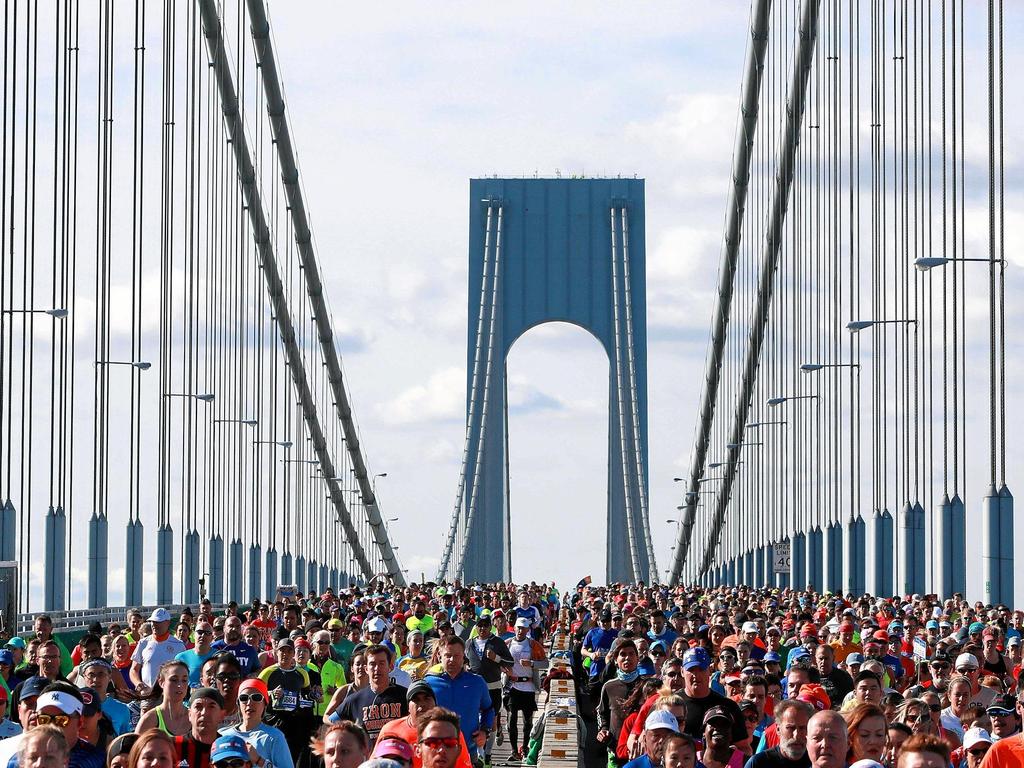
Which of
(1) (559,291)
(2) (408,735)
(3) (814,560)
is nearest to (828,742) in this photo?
(2) (408,735)

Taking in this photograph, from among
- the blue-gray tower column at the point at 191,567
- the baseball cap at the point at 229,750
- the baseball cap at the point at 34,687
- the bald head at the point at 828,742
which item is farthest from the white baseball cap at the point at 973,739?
the blue-gray tower column at the point at 191,567

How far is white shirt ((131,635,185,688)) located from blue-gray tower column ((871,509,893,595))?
918 inches

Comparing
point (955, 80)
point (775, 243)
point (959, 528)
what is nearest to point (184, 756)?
point (959, 528)

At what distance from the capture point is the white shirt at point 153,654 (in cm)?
1366

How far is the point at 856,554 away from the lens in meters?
38.4

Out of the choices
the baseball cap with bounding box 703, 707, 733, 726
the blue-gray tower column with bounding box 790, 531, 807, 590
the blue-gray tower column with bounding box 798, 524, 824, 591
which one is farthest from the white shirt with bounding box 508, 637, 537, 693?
the blue-gray tower column with bounding box 790, 531, 807, 590

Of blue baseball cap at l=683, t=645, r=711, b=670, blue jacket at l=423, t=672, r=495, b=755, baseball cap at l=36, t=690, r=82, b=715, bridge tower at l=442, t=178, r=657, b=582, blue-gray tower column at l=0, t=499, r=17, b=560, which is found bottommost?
blue jacket at l=423, t=672, r=495, b=755

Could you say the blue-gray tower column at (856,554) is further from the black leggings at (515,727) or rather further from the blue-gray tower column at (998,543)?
the black leggings at (515,727)

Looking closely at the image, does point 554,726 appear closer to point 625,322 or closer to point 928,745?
point 928,745

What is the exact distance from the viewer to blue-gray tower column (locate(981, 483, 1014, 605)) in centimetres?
2378

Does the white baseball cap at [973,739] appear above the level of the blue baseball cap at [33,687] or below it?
below

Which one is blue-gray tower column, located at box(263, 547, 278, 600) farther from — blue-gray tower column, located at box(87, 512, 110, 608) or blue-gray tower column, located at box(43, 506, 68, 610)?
blue-gray tower column, located at box(43, 506, 68, 610)

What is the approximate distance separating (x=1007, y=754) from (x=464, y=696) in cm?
385

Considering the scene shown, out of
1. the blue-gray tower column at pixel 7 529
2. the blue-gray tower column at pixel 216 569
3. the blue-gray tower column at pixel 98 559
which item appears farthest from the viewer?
the blue-gray tower column at pixel 216 569
